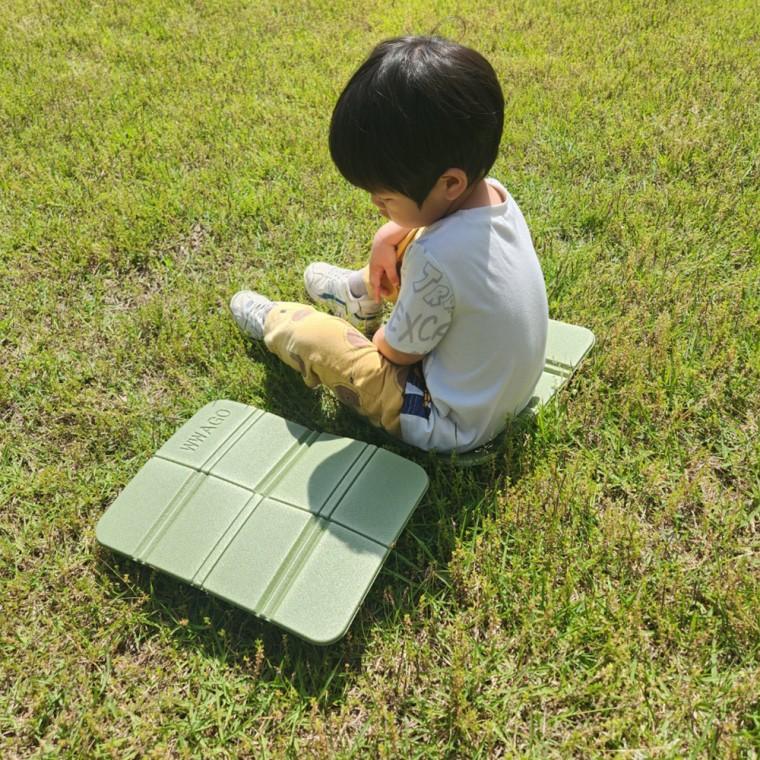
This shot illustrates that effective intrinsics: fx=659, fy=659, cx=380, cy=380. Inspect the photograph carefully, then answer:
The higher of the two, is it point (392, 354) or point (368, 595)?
point (392, 354)

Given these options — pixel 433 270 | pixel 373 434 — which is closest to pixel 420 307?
pixel 433 270

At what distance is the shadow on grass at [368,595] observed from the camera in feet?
5.52

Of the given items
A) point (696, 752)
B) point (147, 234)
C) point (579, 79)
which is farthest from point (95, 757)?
point (579, 79)

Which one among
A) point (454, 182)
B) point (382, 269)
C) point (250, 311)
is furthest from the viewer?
point (250, 311)

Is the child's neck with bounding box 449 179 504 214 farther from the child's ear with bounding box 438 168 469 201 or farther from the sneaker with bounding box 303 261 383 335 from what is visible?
the sneaker with bounding box 303 261 383 335

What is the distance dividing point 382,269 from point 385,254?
0.07 m

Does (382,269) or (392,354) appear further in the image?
(382,269)

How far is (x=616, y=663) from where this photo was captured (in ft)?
5.38

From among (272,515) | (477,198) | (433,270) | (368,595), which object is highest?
(477,198)

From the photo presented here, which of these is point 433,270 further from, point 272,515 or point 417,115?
point 272,515

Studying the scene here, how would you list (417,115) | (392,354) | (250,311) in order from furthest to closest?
(250,311), (392,354), (417,115)

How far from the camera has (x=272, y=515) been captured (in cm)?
185

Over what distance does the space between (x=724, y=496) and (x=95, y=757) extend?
1.85m

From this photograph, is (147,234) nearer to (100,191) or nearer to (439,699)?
(100,191)
